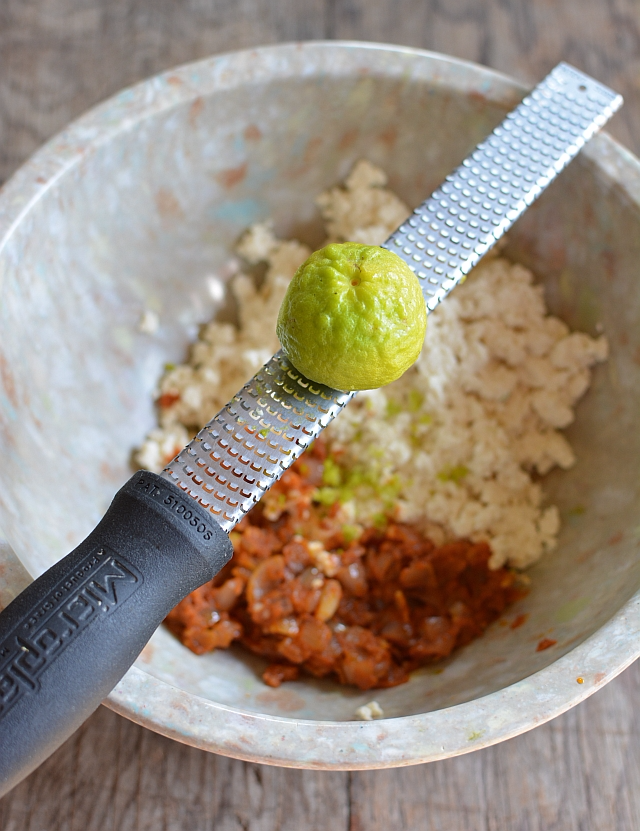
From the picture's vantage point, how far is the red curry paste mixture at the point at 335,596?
1447 mm

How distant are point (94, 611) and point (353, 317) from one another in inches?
21.9

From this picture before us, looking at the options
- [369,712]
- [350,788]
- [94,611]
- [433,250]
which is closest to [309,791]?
[350,788]

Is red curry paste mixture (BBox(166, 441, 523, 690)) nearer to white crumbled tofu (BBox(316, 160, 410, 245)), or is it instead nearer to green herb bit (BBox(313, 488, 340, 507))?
green herb bit (BBox(313, 488, 340, 507))

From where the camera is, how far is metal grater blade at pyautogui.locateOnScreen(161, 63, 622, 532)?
3.80 ft

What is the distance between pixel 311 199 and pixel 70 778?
55.0 inches

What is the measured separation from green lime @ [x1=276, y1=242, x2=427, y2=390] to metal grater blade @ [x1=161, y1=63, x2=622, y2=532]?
0.27ft

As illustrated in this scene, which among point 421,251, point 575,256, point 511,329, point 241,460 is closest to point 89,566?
point 241,460

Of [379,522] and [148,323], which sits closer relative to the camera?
[379,522]

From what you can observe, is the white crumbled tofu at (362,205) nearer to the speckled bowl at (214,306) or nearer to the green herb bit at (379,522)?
the speckled bowl at (214,306)

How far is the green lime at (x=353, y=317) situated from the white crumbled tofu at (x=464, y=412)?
0.45 m

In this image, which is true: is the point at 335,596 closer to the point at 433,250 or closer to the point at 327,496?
the point at 327,496

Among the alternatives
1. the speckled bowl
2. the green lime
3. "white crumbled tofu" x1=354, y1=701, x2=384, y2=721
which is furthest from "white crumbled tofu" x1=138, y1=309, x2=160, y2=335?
"white crumbled tofu" x1=354, y1=701, x2=384, y2=721

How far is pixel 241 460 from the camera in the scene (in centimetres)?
117

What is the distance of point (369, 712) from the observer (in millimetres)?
1280
